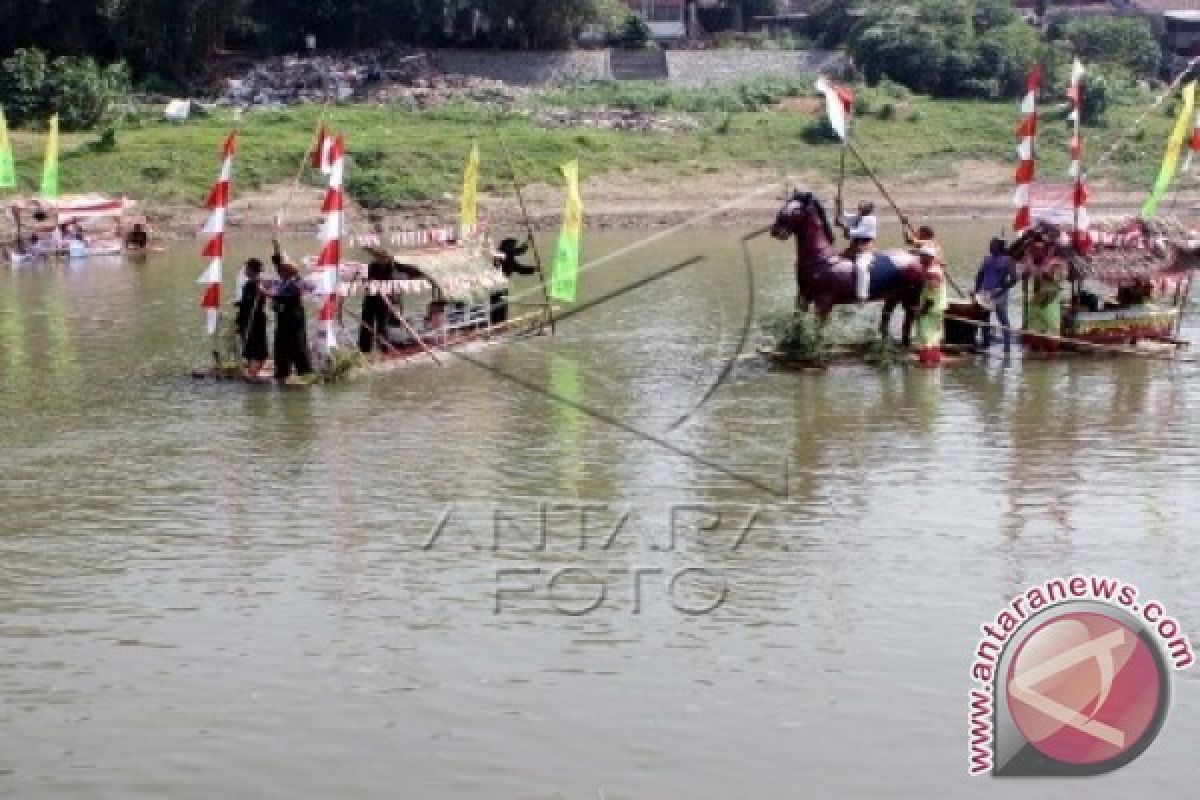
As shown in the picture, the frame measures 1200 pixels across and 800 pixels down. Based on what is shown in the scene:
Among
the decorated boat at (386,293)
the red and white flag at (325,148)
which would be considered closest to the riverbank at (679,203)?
the decorated boat at (386,293)

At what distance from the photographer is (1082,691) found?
1048 cm

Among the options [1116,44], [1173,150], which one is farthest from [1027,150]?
[1116,44]

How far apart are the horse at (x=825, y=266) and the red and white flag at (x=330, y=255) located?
5.26m

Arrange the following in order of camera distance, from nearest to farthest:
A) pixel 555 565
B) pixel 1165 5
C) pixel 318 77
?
pixel 555 565 → pixel 318 77 → pixel 1165 5

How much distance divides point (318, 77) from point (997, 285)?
37.8 metres

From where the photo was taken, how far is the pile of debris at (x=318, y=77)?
57438 millimetres

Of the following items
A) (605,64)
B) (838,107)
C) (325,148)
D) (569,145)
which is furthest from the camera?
(605,64)

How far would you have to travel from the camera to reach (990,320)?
25.2 m

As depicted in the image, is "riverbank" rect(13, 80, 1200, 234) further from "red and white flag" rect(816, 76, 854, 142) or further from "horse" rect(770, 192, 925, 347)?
"horse" rect(770, 192, 925, 347)

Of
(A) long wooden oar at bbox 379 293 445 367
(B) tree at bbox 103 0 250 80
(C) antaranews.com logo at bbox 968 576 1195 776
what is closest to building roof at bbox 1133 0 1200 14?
(B) tree at bbox 103 0 250 80

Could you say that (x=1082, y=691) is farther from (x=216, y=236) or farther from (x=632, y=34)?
(x=632, y=34)

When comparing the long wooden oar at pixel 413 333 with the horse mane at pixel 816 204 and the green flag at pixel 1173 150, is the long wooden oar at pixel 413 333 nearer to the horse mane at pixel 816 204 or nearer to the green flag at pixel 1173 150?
the horse mane at pixel 816 204

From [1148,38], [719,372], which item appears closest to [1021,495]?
[719,372]

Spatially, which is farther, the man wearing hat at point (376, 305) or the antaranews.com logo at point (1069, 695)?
the man wearing hat at point (376, 305)
